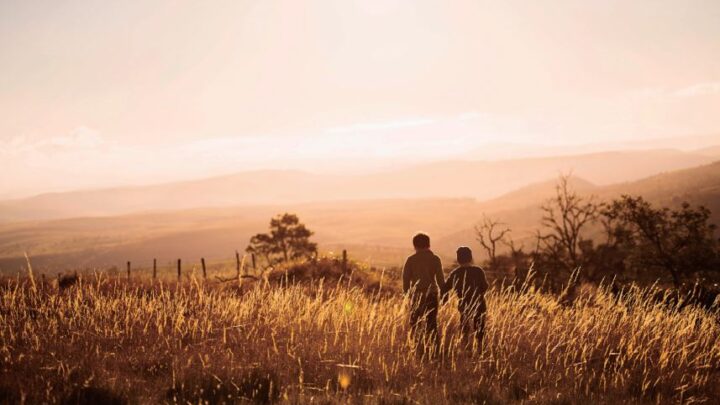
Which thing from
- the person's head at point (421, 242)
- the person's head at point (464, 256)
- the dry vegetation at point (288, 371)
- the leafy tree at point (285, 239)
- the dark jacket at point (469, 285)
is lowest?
the leafy tree at point (285, 239)

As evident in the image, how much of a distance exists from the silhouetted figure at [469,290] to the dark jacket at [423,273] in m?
0.22

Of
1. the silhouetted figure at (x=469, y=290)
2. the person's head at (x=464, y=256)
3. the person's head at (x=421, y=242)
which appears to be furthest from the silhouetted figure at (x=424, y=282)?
the person's head at (x=464, y=256)

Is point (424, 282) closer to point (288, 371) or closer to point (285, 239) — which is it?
point (288, 371)

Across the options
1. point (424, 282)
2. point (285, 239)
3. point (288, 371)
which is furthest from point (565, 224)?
point (288, 371)

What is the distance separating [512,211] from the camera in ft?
648

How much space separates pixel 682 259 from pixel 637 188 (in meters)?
162

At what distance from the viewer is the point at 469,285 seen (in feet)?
29.0

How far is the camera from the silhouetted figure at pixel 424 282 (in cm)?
858

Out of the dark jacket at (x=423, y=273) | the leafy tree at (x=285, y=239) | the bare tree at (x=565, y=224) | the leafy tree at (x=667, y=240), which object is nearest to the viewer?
the dark jacket at (x=423, y=273)

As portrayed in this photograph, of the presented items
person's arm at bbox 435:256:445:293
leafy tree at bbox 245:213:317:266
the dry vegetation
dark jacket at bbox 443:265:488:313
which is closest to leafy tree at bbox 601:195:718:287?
leafy tree at bbox 245:213:317:266

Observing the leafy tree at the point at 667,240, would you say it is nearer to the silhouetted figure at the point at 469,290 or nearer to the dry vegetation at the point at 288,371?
the silhouetted figure at the point at 469,290

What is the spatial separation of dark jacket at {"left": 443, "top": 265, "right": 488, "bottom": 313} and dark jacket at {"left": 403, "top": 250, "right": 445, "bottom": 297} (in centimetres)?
23

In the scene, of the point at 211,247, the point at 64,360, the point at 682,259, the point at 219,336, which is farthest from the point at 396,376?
the point at 211,247

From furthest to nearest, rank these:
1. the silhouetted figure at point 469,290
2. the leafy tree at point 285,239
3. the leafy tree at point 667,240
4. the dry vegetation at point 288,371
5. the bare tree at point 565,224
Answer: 1. the leafy tree at point 285,239
2. the bare tree at point 565,224
3. the leafy tree at point 667,240
4. the silhouetted figure at point 469,290
5. the dry vegetation at point 288,371
